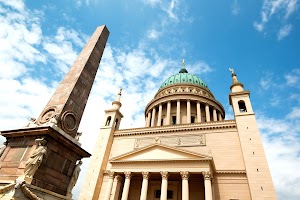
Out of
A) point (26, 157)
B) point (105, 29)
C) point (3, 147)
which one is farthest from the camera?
point (105, 29)

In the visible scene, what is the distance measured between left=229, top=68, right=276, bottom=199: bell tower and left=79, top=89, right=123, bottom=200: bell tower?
1668 cm

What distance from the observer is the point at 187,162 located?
19188 millimetres

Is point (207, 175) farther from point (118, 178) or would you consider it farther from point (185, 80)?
point (185, 80)

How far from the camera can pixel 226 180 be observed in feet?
62.7

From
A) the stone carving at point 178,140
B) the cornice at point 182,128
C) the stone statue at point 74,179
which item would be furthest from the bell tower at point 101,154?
the stone statue at point 74,179

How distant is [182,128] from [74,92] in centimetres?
1837

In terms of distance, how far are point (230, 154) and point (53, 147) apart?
1925 cm

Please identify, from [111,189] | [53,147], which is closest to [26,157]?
[53,147]

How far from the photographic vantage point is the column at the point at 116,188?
66.3 feet

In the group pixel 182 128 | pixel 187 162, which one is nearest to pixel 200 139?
pixel 182 128

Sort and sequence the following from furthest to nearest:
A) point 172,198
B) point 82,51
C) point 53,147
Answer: point 172,198, point 82,51, point 53,147

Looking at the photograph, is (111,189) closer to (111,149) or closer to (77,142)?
(111,149)

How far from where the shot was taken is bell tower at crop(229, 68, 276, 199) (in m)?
16.7

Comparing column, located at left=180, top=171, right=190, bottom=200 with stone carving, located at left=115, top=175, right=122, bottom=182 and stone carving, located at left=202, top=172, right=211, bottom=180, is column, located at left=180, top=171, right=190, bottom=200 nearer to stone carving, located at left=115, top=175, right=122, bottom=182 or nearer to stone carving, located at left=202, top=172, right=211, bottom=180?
stone carving, located at left=202, top=172, right=211, bottom=180
